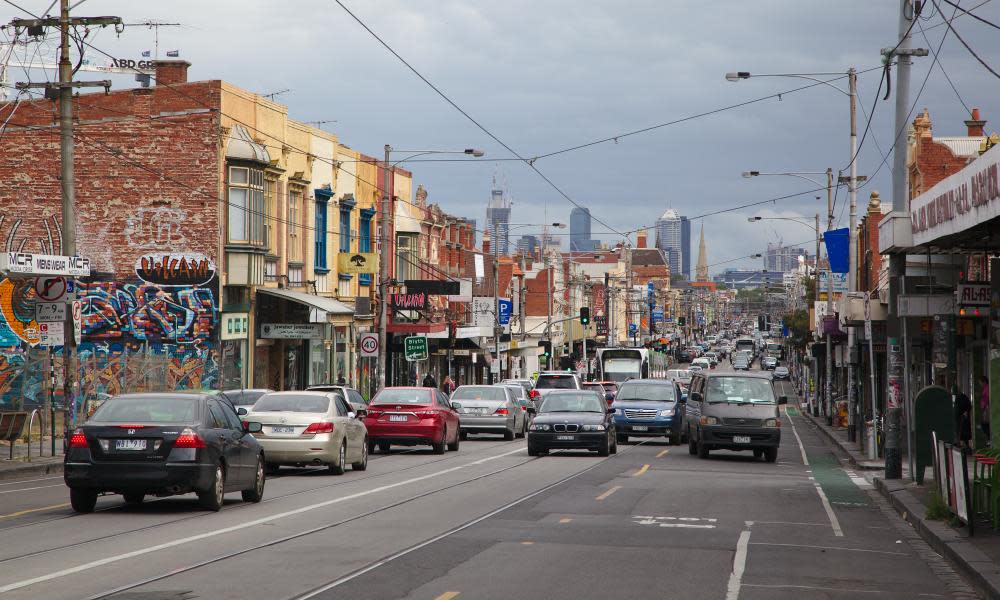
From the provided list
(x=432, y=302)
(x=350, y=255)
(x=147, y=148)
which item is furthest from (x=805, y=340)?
(x=147, y=148)

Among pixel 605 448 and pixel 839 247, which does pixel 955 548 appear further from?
pixel 839 247

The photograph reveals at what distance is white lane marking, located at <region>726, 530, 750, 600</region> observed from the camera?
37.9 ft

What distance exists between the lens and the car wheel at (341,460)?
24359 millimetres

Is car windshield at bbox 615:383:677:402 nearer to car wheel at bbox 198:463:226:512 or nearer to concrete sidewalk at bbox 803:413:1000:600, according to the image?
concrete sidewalk at bbox 803:413:1000:600

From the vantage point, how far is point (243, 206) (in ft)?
135

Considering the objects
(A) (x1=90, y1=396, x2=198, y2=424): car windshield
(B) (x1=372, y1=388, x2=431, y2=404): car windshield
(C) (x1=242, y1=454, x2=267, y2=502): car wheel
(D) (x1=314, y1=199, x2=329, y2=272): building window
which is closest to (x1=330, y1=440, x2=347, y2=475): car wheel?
(C) (x1=242, y1=454, x2=267, y2=502): car wheel

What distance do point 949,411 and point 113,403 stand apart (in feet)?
41.7

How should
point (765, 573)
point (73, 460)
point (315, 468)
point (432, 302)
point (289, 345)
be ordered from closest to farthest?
point (765, 573) < point (73, 460) < point (315, 468) < point (289, 345) < point (432, 302)

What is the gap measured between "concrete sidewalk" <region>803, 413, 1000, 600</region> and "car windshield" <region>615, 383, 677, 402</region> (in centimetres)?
1275

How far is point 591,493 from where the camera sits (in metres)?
21.0

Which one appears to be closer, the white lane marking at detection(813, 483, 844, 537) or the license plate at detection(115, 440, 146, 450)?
the license plate at detection(115, 440, 146, 450)

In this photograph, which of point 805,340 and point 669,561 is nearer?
point 669,561

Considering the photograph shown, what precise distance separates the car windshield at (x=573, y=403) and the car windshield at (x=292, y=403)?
26.4 feet

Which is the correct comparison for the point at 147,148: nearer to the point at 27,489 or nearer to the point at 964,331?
the point at 27,489
